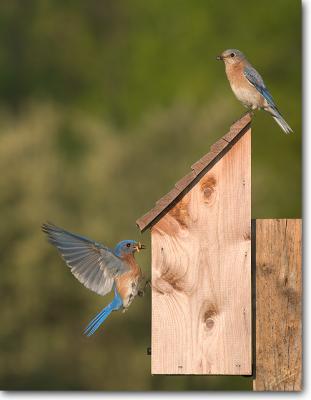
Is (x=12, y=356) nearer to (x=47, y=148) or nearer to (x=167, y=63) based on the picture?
(x=47, y=148)

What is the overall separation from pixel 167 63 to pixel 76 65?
4.49ft

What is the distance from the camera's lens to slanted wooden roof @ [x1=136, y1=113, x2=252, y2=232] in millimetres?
4434

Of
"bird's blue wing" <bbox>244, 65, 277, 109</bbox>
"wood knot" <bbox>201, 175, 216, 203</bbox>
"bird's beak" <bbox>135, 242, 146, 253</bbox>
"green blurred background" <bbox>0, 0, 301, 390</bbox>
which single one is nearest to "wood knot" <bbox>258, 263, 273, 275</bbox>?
"wood knot" <bbox>201, 175, 216, 203</bbox>

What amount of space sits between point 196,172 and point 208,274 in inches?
18.0

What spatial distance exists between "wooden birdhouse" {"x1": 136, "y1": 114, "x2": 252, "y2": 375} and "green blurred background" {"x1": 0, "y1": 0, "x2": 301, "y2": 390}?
140 inches

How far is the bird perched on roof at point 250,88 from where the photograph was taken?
5.24m

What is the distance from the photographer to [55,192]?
984 centimetres

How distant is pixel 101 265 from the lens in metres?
4.80

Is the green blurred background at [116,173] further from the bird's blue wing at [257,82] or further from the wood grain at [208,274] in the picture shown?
the wood grain at [208,274]

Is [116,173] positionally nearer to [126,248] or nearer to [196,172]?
[126,248]

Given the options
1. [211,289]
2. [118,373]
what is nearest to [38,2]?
[118,373]

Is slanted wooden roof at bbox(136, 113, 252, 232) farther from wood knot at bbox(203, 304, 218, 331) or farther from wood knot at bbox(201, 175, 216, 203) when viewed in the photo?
wood knot at bbox(203, 304, 218, 331)

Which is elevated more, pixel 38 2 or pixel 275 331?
pixel 38 2

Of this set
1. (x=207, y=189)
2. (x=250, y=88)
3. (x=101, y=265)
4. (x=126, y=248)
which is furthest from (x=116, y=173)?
(x=207, y=189)
